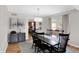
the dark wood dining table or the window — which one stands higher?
the window

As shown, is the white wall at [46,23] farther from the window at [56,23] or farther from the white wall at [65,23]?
the white wall at [65,23]

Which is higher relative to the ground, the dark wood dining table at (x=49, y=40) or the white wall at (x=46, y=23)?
the white wall at (x=46, y=23)

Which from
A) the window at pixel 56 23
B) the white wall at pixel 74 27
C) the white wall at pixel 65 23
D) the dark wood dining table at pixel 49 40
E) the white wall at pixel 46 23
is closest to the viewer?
the dark wood dining table at pixel 49 40

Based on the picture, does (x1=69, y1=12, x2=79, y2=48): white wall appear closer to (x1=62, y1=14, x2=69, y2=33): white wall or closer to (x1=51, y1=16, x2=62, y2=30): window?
(x1=62, y1=14, x2=69, y2=33): white wall

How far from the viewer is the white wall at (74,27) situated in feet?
20.4

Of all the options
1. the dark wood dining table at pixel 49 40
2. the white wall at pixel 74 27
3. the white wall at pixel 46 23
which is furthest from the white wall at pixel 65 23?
the dark wood dining table at pixel 49 40

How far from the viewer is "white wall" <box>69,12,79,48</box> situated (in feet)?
20.4

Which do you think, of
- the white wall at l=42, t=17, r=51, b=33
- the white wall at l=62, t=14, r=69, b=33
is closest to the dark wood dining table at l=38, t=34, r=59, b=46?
the white wall at l=62, t=14, r=69, b=33

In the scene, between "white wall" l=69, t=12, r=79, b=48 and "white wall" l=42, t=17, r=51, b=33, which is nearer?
"white wall" l=69, t=12, r=79, b=48
